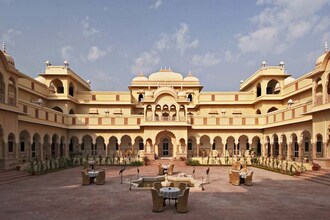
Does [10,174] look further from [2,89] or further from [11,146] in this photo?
[2,89]

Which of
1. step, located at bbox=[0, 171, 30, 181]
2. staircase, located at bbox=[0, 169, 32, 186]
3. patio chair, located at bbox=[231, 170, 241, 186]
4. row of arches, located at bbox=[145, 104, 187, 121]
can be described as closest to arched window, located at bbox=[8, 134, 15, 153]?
staircase, located at bbox=[0, 169, 32, 186]

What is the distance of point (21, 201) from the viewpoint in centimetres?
1262

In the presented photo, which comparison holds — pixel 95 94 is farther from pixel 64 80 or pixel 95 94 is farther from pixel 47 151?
pixel 47 151

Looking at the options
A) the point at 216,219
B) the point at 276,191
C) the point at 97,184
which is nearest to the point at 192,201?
the point at 216,219

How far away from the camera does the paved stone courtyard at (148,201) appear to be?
1050 centimetres

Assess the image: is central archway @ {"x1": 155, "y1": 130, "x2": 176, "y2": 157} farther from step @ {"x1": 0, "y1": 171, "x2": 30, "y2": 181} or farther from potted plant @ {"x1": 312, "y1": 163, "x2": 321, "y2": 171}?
step @ {"x1": 0, "y1": 171, "x2": 30, "y2": 181}

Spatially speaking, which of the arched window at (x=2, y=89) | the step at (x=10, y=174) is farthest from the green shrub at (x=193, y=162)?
the arched window at (x=2, y=89)

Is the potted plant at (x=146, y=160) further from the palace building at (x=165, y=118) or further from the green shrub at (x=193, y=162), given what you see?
the green shrub at (x=193, y=162)

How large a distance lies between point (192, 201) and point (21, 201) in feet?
26.8

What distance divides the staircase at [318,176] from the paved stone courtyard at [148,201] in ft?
3.20

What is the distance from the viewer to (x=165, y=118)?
115 ft

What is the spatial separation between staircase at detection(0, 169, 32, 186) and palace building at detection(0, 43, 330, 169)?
18.3 feet

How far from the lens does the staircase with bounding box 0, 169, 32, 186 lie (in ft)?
58.7

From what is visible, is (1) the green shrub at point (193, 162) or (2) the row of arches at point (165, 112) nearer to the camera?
(1) the green shrub at point (193, 162)
